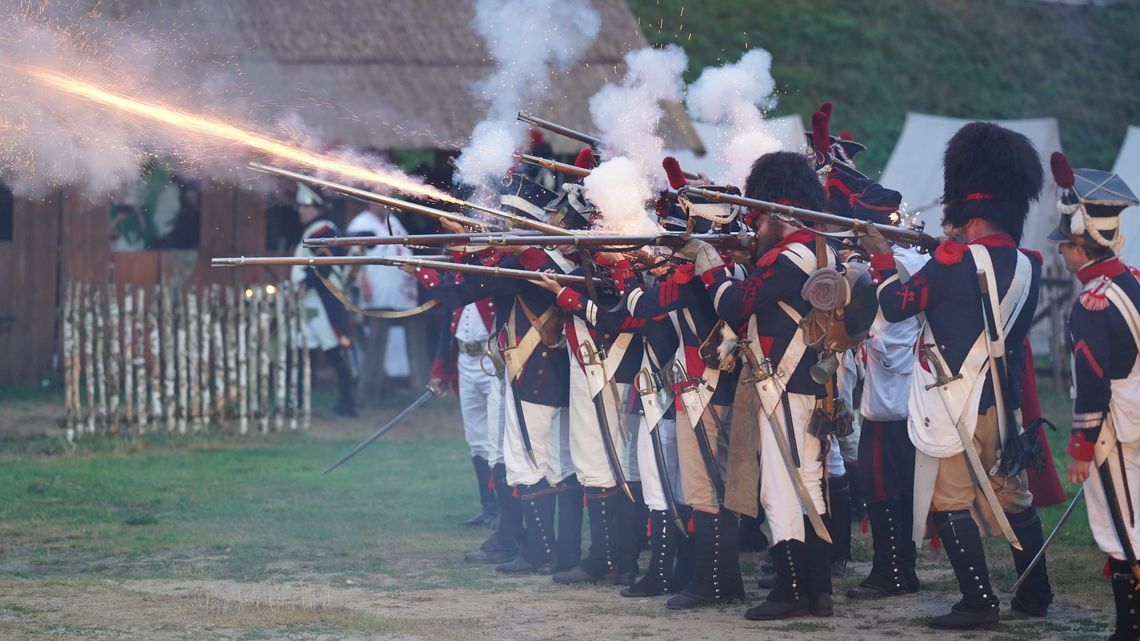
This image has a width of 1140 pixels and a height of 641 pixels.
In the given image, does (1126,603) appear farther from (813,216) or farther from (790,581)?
(813,216)

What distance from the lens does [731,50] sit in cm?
2420

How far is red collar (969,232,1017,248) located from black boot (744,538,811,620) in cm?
165

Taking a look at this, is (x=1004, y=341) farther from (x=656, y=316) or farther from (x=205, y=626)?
(x=205, y=626)

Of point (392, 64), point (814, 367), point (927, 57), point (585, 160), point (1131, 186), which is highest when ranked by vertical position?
point (927, 57)

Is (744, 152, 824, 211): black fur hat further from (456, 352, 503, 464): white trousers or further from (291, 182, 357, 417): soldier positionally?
(291, 182, 357, 417): soldier

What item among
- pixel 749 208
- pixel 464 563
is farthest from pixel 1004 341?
pixel 464 563

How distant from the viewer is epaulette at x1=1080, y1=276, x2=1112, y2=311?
19.2 ft

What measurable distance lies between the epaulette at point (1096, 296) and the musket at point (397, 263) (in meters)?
2.52

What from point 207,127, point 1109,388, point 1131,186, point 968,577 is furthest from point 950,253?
point 1131,186

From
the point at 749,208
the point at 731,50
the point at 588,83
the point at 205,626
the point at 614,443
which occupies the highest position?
the point at 731,50

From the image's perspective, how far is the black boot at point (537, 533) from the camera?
26.2 feet

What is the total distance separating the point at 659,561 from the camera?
285 inches

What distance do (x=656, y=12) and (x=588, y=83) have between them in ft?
27.7

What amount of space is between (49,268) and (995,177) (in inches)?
487
